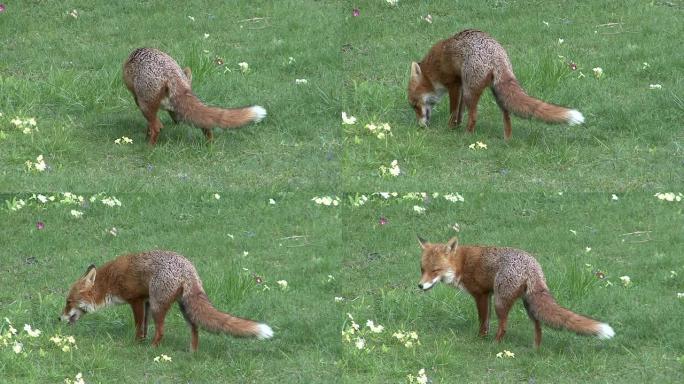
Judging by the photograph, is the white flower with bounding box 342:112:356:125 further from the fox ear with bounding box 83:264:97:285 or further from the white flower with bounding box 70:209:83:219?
the fox ear with bounding box 83:264:97:285

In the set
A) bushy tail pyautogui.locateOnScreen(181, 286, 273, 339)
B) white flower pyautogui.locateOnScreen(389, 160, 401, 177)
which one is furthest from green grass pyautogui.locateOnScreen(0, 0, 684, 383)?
bushy tail pyautogui.locateOnScreen(181, 286, 273, 339)

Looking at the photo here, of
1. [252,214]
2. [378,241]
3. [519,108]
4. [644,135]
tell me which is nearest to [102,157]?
[252,214]

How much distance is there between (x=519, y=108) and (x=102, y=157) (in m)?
4.41

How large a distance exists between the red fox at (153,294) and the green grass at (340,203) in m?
0.30

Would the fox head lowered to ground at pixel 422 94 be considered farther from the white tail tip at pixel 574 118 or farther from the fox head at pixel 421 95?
the white tail tip at pixel 574 118

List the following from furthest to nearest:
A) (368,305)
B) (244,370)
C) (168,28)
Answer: (168,28), (368,305), (244,370)

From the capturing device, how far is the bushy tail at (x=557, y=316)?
12.7m

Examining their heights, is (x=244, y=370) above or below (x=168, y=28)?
below

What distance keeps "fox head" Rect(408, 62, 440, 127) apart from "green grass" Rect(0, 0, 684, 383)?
232mm

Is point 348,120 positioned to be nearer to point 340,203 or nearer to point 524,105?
point 340,203

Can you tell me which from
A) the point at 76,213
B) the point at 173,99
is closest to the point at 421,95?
the point at 173,99

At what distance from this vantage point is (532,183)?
570 inches

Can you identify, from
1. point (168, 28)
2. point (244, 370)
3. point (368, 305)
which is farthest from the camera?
point (168, 28)

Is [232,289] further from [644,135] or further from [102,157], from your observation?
[644,135]
